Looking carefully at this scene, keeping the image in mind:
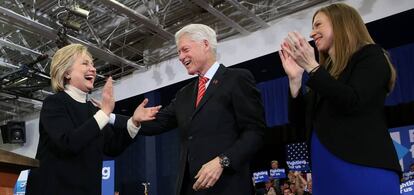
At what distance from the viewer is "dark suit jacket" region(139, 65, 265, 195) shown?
1601mm

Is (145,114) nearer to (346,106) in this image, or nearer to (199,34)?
(199,34)

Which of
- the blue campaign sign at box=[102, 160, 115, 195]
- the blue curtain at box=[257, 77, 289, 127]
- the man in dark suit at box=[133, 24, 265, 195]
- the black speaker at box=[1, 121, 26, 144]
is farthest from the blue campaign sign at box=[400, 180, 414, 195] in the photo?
the black speaker at box=[1, 121, 26, 144]

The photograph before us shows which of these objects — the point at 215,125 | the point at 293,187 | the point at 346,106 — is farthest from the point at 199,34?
the point at 293,187

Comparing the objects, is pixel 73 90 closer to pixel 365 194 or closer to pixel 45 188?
pixel 45 188

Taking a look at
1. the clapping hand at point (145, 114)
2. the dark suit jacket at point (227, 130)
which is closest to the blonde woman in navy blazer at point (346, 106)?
the dark suit jacket at point (227, 130)

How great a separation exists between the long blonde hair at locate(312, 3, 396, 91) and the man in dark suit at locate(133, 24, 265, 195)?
0.35 meters

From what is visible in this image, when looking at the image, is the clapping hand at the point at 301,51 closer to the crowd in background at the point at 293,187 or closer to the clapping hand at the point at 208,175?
the clapping hand at the point at 208,175

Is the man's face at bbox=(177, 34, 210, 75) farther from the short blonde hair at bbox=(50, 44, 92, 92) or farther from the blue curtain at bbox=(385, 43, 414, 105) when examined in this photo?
the blue curtain at bbox=(385, 43, 414, 105)

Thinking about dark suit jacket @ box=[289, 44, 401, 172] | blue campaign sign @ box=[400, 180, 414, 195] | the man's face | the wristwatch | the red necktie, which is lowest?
blue campaign sign @ box=[400, 180, 414, 195]

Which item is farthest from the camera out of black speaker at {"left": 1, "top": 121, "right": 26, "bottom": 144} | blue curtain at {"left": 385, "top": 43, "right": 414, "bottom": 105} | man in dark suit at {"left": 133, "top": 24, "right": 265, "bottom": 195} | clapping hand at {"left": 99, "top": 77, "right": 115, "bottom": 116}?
black speaker at {"left": 1, "top": 121, "right": 26, "bottom": 144}

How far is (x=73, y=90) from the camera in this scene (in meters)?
1.92

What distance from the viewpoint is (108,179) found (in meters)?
6.78

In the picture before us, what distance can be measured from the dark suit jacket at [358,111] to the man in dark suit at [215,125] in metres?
0.29

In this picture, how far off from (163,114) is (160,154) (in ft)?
24.4
